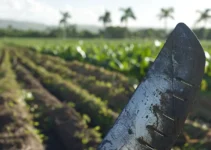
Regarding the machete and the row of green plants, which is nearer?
the machete

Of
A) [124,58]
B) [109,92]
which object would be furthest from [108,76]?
[109,92]

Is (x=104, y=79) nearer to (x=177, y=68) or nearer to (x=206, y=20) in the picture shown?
(x=177, y=68)

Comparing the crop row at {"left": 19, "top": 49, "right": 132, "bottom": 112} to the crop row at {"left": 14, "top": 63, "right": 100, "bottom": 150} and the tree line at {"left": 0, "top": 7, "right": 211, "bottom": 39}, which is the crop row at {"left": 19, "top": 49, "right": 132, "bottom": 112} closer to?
the crop row at {"left": 14, "top": 63, "right": 100, "bottom": 150}

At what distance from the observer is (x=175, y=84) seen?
1.24 m

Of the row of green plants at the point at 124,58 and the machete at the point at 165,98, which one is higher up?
the machete at the point at 165,98

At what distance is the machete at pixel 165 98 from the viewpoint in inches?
→ 48.8

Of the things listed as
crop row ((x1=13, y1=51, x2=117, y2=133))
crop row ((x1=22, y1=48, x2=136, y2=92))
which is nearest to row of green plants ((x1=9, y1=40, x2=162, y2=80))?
crop row ((x1=22, y1=48, x2=136, y2=92))

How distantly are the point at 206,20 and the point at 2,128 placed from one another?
5233cm

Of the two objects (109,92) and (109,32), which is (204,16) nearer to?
(109,32)

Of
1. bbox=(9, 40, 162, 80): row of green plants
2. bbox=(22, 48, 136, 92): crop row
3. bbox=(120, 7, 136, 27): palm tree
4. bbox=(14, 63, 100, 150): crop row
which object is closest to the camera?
bbox=(14, 63, 100, 150): crop row

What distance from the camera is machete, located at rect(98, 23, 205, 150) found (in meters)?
1.24

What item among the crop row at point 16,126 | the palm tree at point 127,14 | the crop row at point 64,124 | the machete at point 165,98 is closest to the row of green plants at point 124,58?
the crop row at point 64,124

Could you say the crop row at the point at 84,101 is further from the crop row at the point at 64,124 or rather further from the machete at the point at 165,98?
the machete at the point at 165,98

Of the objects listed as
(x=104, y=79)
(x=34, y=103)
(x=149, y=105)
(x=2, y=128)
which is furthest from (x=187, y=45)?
(x=104, y=79)
